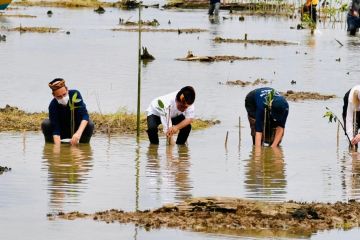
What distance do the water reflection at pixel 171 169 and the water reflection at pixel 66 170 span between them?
2.40 ft

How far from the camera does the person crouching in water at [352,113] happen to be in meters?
15.7

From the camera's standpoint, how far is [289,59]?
110ft

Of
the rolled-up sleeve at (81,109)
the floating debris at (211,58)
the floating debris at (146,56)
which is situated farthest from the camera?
the floating debris at (211,58)

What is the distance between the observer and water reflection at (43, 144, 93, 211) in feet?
39.0

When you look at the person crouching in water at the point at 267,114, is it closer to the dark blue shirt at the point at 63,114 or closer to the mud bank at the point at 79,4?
the dark blue shirt at the point at 63,114

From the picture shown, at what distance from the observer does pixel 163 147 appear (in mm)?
16422

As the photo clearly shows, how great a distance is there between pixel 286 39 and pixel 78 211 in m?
31.3

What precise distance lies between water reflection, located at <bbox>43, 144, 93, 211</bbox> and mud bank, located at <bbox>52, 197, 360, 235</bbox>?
957 mm

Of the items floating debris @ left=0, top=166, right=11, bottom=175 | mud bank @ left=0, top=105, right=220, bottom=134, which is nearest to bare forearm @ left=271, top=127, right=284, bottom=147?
mud bank @ left=0, top=105, right=220, bottom=134

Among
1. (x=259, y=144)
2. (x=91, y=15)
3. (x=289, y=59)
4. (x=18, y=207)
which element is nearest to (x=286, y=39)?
(x=289, y=59)

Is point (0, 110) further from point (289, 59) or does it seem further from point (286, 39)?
point (286, 39)

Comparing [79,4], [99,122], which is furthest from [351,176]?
[79,4]

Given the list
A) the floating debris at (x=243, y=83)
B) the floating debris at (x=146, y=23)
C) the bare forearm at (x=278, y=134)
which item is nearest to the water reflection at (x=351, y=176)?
the bare forearm at (x=278, y=134)

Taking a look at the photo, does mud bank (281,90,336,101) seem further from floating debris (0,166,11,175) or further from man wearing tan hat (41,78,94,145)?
floating debris (0,166,11,175)
